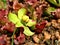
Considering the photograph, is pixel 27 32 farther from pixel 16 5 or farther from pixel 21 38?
pixel 16 5

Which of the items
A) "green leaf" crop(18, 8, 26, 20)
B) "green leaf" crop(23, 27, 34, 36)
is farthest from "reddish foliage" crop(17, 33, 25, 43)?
"green leaf" crop(18, 8, 26, 20)

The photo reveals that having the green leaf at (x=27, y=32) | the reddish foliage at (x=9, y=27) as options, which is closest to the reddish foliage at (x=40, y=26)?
the green leaf at (x=27, y=32)

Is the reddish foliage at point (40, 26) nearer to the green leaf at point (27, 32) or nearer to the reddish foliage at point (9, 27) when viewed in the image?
the green leaf at point (27, 32)

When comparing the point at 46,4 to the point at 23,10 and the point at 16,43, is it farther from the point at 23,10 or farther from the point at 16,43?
the point at 16,43

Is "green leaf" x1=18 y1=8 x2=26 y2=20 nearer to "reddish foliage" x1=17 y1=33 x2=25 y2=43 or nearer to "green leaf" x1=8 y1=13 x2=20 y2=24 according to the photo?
"green leaf" x1=8 y1=13 x2=20 y2=24

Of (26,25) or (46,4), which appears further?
(46,4)

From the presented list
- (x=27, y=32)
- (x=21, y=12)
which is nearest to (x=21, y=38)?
(x=27, y=32)

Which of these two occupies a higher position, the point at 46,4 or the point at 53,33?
the point at 46,4

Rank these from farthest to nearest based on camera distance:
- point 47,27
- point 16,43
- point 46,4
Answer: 1. point 46,4
2. point 47,27
3. point 16,43

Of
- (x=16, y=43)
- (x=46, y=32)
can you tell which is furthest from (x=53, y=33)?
(x=16, y=43)

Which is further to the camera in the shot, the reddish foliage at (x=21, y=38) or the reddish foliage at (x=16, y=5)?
the reddish foliage at (x=16, y=5)

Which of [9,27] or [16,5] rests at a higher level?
[16,5]
